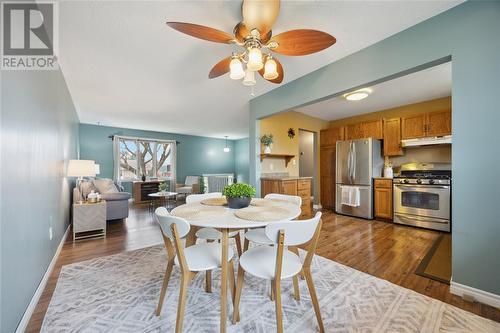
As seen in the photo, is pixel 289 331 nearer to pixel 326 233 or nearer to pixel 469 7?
pixel 326 233

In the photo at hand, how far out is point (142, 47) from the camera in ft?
7.00

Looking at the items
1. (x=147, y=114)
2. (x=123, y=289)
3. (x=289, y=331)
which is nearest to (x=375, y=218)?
(x=289, y=331)

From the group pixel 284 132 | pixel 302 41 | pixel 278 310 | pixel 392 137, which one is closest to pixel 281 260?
pixel 278 310

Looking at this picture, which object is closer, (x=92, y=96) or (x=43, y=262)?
(x=43, y=262)

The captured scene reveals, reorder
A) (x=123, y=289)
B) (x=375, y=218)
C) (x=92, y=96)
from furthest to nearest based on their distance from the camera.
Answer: (x=375, y=218), (x=92, y=96), (x=123, y=289)

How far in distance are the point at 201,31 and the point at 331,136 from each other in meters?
4.46

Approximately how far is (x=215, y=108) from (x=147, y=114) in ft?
6.07

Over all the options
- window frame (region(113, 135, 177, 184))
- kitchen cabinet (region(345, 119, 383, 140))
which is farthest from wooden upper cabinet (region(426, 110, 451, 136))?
window frame (region(113, 135, 177, 184))

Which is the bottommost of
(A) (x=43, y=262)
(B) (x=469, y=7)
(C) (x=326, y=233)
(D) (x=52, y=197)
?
(C) (x=326, y=233)

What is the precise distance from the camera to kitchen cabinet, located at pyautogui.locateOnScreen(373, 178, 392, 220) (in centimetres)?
397

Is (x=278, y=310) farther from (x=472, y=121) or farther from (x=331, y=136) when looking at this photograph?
(x=331, y=136)

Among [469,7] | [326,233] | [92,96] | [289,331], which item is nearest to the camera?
[289,331]

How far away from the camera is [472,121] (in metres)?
1.59

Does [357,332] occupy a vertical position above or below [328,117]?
below
